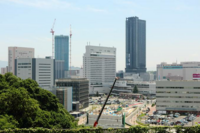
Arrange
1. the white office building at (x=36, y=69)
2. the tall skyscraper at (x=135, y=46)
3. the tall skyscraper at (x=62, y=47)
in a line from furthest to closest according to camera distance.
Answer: the tall skyscraper at (x=62, y=47)
the tall skyscraper at (x=135, y=46)
the white office building at (x=36, y=69)

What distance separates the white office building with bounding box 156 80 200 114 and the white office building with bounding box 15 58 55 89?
108 feet

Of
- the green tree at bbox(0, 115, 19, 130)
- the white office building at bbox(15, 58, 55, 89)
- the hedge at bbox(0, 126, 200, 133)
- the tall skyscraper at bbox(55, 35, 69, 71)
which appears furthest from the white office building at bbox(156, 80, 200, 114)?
the tall skyscraper at bbox(55, 35, 69, 71)

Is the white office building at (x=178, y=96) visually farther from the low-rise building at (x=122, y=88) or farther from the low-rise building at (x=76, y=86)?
the low-rise building at (x=122, y=88)

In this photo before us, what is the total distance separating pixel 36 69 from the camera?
6069 cm

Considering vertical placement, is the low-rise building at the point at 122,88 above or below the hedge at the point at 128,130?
below

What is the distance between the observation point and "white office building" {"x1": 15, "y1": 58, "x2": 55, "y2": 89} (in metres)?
60.7

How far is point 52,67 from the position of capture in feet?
209

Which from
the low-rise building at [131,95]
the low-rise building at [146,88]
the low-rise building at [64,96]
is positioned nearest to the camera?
the low-rise building at [64,96]

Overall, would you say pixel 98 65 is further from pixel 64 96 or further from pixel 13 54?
pixel 64 96

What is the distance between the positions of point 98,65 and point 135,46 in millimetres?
61604

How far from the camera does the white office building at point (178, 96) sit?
35.5 meters

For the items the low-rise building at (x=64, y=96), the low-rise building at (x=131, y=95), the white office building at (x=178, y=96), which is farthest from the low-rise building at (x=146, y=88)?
the low-rise building at (x=64, y=96)

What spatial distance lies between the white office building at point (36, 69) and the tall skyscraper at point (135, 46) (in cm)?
7604

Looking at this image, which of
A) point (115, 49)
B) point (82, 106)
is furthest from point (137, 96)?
point (115, 49)
